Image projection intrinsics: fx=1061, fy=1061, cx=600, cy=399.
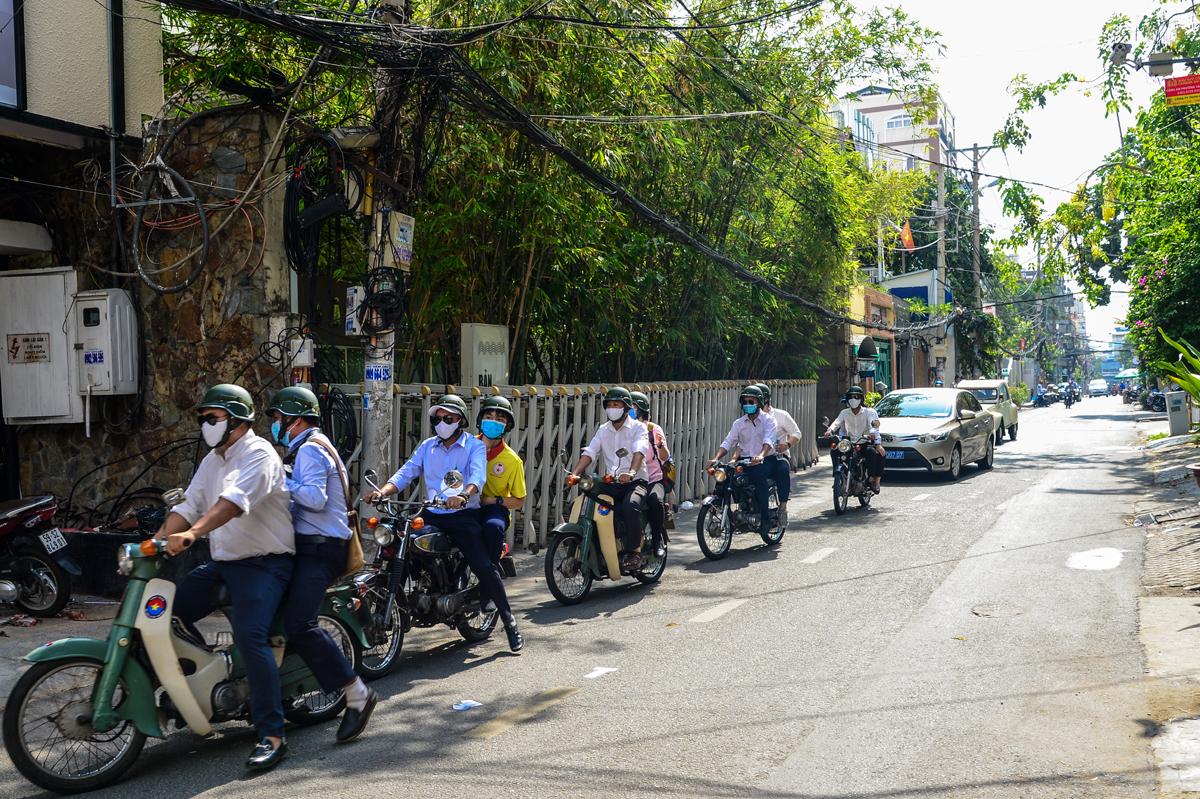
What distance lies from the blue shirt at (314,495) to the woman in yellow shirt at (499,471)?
210 centimetres

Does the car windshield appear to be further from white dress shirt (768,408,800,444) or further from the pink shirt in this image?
the pink shirt

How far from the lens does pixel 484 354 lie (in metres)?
11.7

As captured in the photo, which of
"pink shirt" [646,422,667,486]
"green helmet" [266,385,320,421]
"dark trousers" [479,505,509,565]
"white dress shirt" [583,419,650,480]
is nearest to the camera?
"green helmet" [266,385,320,421]

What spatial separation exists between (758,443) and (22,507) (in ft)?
23.6

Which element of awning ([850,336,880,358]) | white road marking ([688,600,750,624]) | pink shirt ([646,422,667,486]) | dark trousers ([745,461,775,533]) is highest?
awning ([850,336,880,358])

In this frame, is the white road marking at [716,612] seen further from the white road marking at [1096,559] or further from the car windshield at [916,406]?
the car windshield at [916,406]

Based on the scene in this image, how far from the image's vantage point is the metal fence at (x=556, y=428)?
36.9ft

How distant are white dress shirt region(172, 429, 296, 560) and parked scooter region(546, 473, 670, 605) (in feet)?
12.2

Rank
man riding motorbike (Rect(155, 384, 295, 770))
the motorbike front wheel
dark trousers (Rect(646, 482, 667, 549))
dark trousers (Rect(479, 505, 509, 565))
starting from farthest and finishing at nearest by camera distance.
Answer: the motorbike front wheel
dark trousers (Rect(646, 482, 667, 549))
dark trousers (Rect(479, 505, 509, 565))
man riding motorbike (Rect(155, 384, 295, 770))

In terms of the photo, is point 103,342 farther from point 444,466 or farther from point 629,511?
point 629,511

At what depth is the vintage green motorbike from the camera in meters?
4.64

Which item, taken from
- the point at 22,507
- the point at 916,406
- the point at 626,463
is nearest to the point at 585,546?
the point at 626,463

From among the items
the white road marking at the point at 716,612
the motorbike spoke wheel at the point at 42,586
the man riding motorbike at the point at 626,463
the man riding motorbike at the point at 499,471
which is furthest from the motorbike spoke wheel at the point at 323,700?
the motorbike spoke wheel at the point at 42,586

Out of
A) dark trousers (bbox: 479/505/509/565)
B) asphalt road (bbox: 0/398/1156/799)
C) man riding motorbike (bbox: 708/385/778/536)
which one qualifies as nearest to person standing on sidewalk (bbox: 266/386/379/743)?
asphalt road (bbox: 0/398/1156/799)
